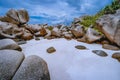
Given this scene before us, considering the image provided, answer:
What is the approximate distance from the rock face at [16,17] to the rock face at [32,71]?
20.7 feet

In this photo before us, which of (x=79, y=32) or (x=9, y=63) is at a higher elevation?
(x=79, y=32)

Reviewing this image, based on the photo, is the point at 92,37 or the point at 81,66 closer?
the point at 81,66

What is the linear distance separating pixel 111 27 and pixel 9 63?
3523 mm

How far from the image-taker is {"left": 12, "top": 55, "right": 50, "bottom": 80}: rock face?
9.27 ft

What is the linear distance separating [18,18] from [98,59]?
22.3 feet

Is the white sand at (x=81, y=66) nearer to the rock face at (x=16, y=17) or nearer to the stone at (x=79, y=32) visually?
the stone at (x=79, y=32)

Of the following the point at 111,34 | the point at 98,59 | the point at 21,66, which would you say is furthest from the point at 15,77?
the point at 111,34

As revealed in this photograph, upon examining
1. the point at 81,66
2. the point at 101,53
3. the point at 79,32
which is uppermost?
the point at 79,32

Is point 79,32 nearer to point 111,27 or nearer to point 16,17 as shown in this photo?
point 111,27

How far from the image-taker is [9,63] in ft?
10.2

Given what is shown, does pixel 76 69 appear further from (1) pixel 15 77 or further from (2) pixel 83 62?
(1) pixel 15 77

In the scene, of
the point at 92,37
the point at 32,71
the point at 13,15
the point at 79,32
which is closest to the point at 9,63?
the point at 32,71

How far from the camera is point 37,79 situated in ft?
9.21

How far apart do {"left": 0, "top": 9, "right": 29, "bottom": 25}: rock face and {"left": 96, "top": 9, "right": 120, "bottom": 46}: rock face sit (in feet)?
18.3
